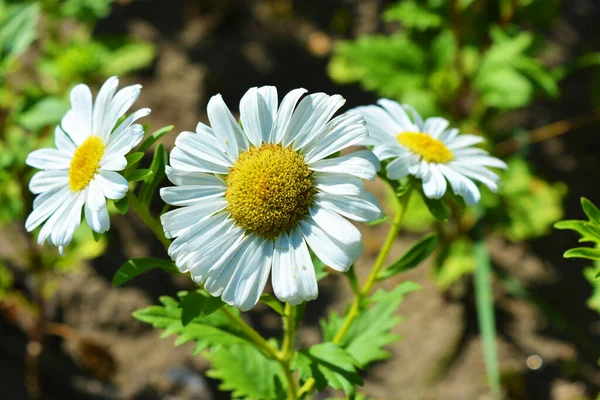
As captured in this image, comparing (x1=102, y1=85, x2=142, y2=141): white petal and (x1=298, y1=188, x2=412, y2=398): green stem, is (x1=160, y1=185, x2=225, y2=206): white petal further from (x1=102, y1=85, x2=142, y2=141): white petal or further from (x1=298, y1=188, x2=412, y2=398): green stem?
(x1=298, y1=188, x2=412, y2=398): green stem

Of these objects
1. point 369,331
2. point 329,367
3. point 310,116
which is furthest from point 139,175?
point 369,331

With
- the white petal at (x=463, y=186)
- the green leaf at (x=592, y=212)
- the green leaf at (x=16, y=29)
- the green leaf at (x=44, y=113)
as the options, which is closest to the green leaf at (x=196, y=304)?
the white petal at (x=463, y=186)

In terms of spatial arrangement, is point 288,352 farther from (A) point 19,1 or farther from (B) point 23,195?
(A) point 19,1

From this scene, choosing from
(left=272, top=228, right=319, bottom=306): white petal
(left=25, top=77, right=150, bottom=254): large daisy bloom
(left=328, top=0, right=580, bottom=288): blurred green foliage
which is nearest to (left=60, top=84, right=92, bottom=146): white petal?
(left=25, top=77, right=150, bottom=254): large daisy bloom

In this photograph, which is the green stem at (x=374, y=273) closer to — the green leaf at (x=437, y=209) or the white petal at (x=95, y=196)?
the green leaf at (x=437, y=209)

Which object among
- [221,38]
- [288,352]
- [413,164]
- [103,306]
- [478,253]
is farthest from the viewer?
[221,38]

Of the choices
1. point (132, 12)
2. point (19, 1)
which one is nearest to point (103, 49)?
point (19, 1)

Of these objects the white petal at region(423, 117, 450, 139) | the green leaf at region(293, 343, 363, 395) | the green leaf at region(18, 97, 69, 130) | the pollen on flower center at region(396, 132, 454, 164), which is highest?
the green leaf at region(18, 97, 69, 130)

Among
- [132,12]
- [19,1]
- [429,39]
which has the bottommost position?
[19,1]
